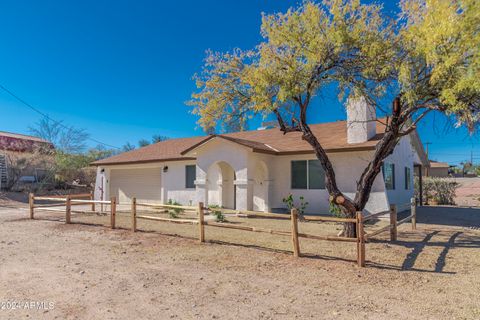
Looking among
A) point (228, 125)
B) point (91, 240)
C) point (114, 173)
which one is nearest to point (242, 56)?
point (228, 125)

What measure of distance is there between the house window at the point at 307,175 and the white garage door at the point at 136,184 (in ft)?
27.7

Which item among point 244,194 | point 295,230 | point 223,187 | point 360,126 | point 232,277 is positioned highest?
point 360,126

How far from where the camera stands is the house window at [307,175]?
14.5 m

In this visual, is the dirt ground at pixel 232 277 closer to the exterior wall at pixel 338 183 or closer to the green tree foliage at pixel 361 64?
the green tree foliage at pixel 361 64

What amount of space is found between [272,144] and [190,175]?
Result: 471 cm

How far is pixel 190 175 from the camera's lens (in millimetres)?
18016

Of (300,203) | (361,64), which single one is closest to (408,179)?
(300,203)

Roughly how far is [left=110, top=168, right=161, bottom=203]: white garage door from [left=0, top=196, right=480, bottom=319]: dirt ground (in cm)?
969

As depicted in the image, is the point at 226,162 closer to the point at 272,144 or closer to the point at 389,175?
the point at 272,144

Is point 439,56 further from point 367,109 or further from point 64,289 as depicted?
point 64,289

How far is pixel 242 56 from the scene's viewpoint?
33.1 feet

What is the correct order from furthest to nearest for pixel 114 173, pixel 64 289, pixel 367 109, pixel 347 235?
1. pixel 114 173
2. pixel 367 109
3. pixel 347 235
4. pixel 64 289

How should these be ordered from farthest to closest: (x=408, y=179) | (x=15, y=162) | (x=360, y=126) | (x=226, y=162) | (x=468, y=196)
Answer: (x=468, y=196) < (x=15, y=162) < (x=408, y=179) < (x=226, y=162) < (x=360, y=126)

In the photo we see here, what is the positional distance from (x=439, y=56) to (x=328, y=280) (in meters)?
5.47
